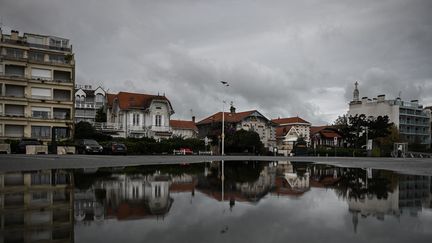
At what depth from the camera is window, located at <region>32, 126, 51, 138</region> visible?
185 feet

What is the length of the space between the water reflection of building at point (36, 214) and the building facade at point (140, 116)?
58.6 meters

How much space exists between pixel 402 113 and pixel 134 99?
81.1 metres

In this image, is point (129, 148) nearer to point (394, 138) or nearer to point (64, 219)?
point (64, 219)

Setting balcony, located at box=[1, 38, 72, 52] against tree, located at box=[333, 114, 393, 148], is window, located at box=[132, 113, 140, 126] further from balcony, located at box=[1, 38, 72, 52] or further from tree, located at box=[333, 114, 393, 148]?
tree, located at box=[333, 114, 393, 148]

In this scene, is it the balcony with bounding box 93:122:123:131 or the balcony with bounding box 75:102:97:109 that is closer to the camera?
the balcony with bounding box 93:122:123:131

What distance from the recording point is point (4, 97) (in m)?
54.2

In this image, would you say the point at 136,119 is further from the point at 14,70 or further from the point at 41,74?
the point at 14,70

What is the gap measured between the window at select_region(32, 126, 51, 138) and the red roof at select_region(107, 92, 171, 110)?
14554mm

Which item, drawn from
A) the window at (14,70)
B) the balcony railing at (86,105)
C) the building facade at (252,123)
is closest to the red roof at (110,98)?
the balcony railing at (86,105)

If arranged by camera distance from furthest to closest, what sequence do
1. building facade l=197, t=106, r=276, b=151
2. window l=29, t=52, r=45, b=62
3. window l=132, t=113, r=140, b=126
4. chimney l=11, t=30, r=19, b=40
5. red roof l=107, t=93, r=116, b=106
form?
building facade l=197, t=106, r=276, b=151, red roof l=107, t=93, r=116, b=106, window l=132, t=113, r=140, b=126, chimney l=11, t=30, r=19, b=40, window l=29, t=52, r=45, b=62

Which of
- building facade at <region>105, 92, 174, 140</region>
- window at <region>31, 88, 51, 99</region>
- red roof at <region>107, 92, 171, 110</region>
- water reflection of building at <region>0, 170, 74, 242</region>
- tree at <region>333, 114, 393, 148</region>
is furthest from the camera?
tree at <region>333, 114, 393, 148</region>

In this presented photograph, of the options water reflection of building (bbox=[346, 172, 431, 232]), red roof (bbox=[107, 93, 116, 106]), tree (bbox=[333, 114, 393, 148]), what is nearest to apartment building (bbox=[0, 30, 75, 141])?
red roof (bbox=[107, 93, 116, 106])

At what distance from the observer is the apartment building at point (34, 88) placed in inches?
2164

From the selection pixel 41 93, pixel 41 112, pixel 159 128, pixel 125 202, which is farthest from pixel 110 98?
pixel 125 202
